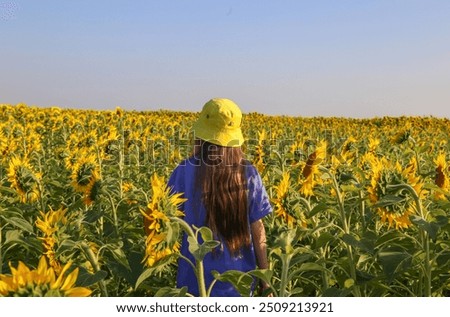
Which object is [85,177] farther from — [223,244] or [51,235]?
[51,235]

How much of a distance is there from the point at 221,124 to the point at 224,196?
379 mm

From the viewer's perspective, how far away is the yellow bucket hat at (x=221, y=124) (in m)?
3.06

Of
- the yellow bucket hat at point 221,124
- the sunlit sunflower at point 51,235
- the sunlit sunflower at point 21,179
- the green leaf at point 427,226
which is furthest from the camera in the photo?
the sunlit sunflower at point 21,179

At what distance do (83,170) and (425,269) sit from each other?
2.67 meters

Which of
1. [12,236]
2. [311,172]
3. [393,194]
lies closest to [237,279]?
[393,194]

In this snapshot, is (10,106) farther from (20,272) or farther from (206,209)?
(20,272)

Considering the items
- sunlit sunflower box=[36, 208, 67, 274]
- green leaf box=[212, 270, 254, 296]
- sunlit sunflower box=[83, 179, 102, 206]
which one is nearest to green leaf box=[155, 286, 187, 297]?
green leaf box=[212, 270, 254, 296]

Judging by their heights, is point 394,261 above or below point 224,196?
below

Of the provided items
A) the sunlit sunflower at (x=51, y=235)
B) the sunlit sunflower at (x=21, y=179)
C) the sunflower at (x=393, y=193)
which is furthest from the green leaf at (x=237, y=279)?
the sunlit sunflower at (x=21, y=179)

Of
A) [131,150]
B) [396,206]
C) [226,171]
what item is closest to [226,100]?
[226,171]

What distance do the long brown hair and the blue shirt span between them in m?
0.04

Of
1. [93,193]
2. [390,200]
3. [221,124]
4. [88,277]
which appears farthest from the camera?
[93,193]

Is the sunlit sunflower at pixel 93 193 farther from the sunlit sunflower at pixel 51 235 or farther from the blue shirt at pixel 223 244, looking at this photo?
the sunlit sunflower at pixel 51 235

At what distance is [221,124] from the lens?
10.1 feet
